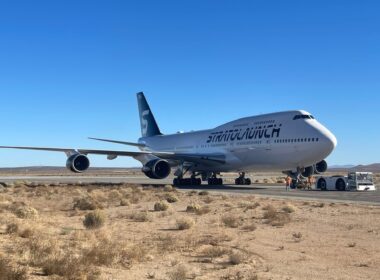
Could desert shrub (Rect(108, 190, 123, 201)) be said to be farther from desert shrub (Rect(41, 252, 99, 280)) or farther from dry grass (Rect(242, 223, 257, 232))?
desert shrub (Rect(41, 252, 99, 280))

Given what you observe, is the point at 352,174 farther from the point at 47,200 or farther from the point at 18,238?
the point at 18,238

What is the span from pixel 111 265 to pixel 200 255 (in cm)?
211

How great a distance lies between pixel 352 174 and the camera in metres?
34.2

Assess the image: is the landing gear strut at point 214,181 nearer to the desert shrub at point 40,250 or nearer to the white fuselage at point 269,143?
the white fuselage at point 269,143

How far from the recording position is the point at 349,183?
112ft

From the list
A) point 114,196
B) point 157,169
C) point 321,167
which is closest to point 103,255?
point 114,196

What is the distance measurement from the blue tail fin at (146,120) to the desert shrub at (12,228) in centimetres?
4005

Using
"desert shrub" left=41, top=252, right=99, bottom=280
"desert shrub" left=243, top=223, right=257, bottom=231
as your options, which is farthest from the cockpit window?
"desert shrub" left=41, top=252, right=99, bottom=280

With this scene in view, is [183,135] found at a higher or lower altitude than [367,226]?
higher

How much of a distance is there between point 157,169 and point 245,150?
22.6 ft

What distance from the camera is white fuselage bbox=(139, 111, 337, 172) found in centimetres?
3143

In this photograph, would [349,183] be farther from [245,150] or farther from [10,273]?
[10,273]

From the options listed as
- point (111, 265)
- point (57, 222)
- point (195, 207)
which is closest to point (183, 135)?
point (195, 207)

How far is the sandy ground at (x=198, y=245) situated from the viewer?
8305 mm
